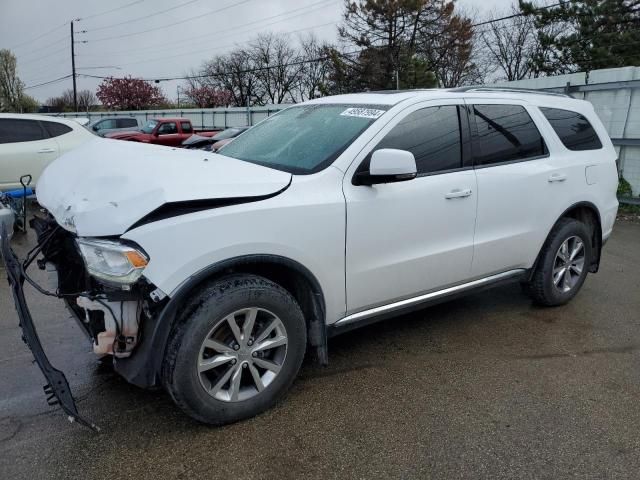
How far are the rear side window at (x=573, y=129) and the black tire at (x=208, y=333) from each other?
2822 mm

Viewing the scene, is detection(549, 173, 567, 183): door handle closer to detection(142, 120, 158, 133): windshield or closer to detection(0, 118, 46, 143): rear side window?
detection(0, 118, 46, 143): rear side window

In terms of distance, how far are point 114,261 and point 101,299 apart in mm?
247

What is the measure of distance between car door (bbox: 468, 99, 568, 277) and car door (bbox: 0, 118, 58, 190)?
282 inches

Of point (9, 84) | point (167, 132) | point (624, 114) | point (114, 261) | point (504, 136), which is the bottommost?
point (167, 132)

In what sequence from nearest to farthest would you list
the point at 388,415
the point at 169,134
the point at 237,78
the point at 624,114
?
the point at 388,415 < the point at 624,114 < the point at 169,134 < the point at 237,78

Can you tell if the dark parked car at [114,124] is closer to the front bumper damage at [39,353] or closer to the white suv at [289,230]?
the white suv at [289,230]

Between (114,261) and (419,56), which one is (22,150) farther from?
(419,56)

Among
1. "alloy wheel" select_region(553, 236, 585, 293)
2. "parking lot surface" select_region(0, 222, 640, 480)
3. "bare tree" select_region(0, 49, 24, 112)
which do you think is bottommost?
"parking lot surface" select_region(0, 222, 640, 480)

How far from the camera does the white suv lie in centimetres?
254

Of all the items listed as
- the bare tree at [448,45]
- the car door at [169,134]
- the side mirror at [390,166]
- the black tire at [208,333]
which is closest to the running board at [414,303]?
the black tire at [208,333]

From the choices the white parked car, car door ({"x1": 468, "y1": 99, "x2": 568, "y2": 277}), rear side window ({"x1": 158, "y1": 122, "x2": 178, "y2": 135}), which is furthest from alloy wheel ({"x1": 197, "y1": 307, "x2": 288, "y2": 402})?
rear side window ({"x1": 158, "y1": 122, "x2": 178, "y2": 135})

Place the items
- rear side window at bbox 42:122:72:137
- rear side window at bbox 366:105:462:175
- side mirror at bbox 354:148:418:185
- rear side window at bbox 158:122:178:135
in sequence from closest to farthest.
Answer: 1. side mirror at bbox 354:148:418:185
2. rear side window at bbox 366:105:462:175
3. rear side window at bbox 42:122:72:137
4. rear side window at bbox 158:122:178:135

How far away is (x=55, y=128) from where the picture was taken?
882 centimetres

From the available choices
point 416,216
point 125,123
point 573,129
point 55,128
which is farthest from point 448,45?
point 416,216
